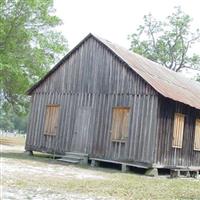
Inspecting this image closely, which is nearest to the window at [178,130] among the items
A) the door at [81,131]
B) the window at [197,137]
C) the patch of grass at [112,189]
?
the window at [197,137]

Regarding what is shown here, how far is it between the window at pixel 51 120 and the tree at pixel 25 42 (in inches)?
384

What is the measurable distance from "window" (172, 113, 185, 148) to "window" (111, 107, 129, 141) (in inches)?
89.7

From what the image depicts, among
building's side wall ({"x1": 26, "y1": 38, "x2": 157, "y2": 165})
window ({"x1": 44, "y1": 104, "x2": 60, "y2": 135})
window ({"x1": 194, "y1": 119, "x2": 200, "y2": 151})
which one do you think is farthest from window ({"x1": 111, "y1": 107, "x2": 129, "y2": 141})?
window ({"x1": 194, "y1": 119, "x2": 200, "y2": 151})

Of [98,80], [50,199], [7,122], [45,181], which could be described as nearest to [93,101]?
[98,80]

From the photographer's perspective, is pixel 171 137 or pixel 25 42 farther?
pixel 25 42

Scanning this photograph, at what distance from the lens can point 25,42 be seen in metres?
37.0

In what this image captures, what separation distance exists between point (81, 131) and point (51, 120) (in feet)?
7.98

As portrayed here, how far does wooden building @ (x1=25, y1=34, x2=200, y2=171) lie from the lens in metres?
20.7

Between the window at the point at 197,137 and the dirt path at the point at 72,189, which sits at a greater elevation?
the window at the point at 197,137

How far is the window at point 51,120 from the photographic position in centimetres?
A: 2484

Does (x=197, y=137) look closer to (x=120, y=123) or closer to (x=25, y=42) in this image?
(x=120, y=123)

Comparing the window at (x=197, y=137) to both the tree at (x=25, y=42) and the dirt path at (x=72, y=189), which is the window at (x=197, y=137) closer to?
the dirt path at (x=72, y=189)

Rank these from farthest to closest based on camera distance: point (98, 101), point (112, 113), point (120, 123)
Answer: point (98, 101) < point (112, 113) < point (120, 123)

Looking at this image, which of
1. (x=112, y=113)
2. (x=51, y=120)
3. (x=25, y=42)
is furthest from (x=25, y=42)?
(x=112, y=113)
